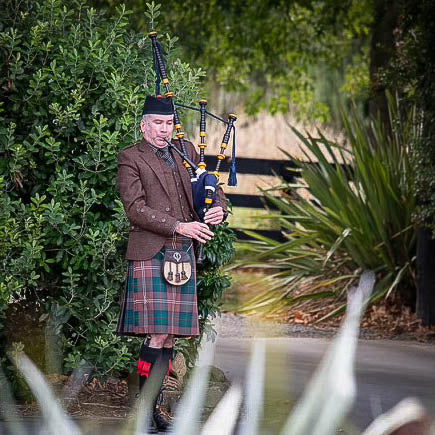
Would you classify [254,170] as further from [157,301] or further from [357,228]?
[157,301]

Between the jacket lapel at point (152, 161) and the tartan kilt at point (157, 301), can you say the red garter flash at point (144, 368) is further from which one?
the jacket lapel at point (152, 161)

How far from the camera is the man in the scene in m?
5.18

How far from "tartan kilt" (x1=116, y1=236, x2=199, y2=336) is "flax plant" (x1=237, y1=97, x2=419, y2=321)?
541cm

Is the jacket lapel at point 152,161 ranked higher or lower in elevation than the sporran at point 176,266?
higher

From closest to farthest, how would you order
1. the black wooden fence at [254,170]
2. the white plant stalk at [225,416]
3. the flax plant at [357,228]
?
the white plant stalk at [225,416], the flax plant at [357,228], the black wooden fence at [254,170]

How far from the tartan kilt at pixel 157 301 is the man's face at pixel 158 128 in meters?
0.50

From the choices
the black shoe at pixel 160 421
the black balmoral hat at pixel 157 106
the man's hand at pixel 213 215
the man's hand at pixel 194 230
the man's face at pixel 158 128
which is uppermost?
the black balmoral hat at pixel 157 106

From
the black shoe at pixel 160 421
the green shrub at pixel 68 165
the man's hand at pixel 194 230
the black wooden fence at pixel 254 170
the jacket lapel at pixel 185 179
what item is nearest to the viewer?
the man's hand at pixel 194 230

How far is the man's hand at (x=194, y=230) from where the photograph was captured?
16.8 feet

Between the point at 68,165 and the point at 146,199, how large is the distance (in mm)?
959

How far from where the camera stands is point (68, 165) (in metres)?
6.06

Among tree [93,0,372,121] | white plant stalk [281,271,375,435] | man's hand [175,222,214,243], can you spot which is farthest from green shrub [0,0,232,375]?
tree [93,0,372,121]

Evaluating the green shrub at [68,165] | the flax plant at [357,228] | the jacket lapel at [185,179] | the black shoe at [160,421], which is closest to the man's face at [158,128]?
the jacket lapel at [185,179]

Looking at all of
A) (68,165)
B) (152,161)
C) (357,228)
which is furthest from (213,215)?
(357,228)
